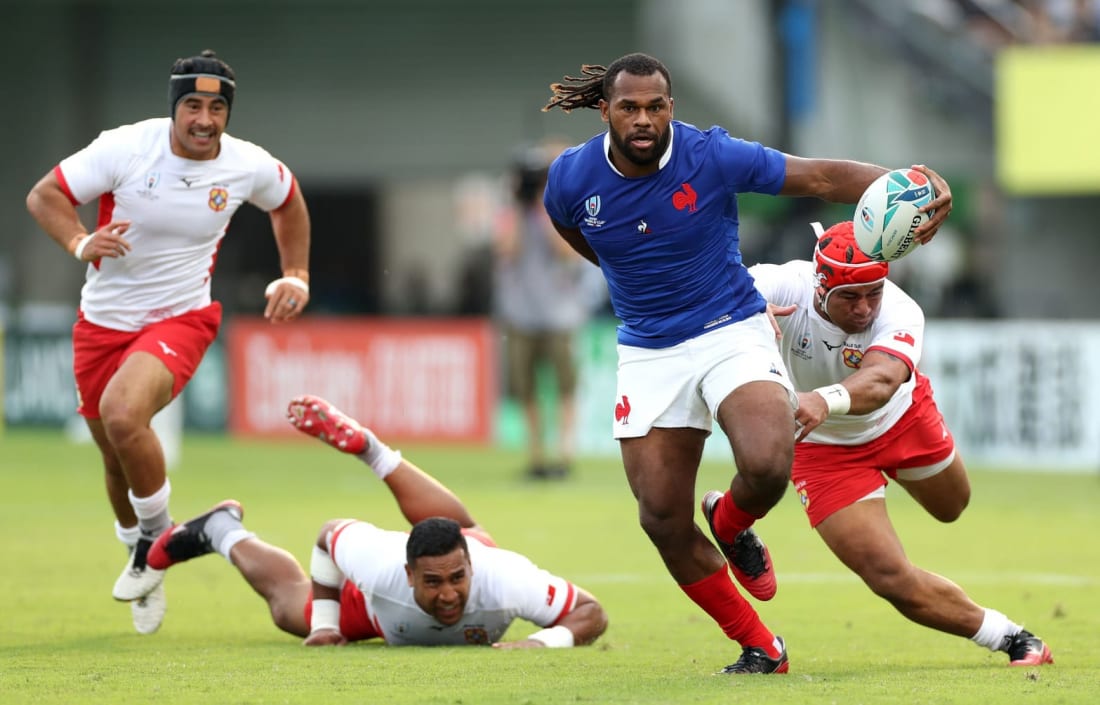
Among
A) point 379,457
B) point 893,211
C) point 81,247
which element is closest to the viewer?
A: point 893,211

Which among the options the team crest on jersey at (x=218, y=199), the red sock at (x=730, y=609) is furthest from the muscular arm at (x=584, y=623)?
the team crest on jersey at (x=218, y=199)

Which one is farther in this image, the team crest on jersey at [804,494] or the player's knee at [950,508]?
the player's knee at [950,508]

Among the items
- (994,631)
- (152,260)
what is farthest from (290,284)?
(994,631)

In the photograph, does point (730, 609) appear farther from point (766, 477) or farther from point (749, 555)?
point (766, 477)

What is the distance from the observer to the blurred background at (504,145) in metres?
20.2

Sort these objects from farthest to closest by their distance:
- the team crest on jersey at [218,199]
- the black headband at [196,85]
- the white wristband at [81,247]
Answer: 1. the team crest on jersey at [218,199]
2. the black headband at [196,85]
3. the white wristband at [81,247]

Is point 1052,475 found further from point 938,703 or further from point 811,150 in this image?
point 938,703

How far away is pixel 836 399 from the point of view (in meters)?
7.24

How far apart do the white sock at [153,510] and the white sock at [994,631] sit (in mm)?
4041

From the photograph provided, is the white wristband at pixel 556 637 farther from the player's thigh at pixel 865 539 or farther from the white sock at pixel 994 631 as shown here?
the white sock at pixel 994 631

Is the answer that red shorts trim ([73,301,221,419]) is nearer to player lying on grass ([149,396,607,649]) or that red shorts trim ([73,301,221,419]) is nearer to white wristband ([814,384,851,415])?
player lying on grass ([149,396,607,649])

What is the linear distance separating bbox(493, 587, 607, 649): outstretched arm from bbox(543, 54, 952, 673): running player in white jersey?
1.06 m

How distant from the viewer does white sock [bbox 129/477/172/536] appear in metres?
9.02

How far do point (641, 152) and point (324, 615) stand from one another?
9.61 feet
